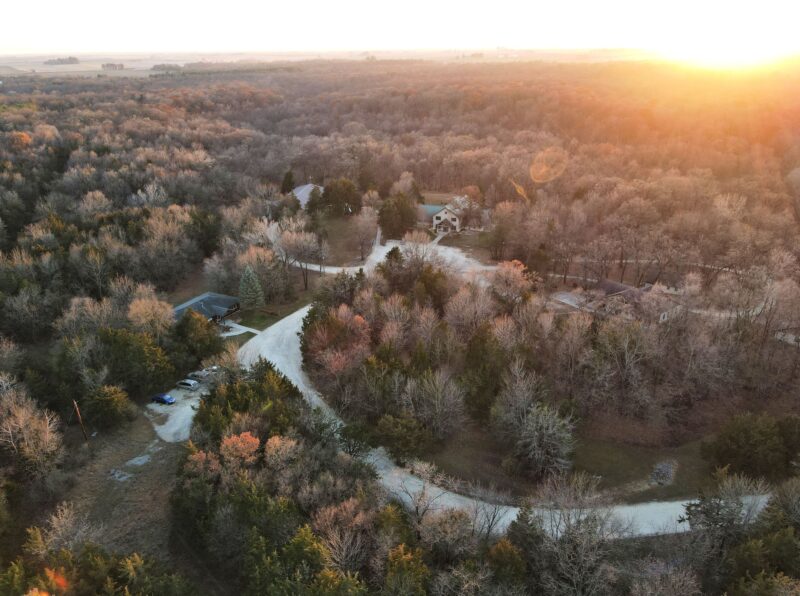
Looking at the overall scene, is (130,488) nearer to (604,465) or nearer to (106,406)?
(106,406)

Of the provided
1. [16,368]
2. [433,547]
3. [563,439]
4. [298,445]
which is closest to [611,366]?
[563,439]

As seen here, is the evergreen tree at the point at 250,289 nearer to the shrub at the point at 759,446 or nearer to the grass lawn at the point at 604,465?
the grass lawn at the point at 604,465

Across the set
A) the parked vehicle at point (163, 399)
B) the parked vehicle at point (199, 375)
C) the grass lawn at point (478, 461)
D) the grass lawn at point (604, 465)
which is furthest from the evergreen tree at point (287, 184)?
the grass lawn at point (604, 465)

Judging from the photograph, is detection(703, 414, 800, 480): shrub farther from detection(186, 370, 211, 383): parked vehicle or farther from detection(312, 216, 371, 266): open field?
detection(312, 216, 371, 266): open field

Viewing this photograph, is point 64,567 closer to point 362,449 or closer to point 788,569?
point 362,449

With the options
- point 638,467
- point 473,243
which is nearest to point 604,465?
point 638,467
